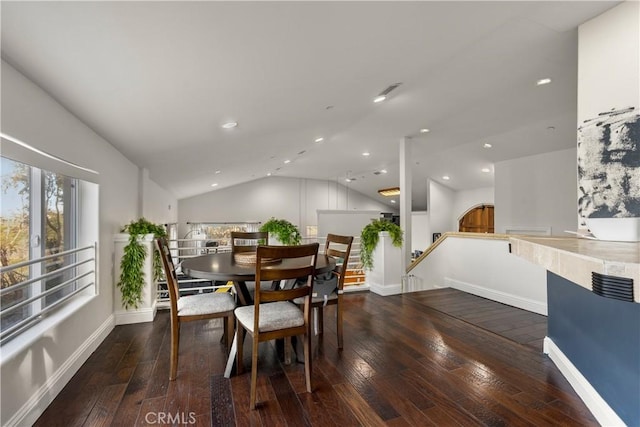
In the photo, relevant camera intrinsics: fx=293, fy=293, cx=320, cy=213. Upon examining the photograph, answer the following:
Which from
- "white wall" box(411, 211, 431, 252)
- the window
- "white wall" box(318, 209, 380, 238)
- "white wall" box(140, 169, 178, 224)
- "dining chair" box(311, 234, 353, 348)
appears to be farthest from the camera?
"white wall" box(411, 211, 431, 252)

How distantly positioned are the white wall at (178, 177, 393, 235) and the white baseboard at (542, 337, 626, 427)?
9.19 metres

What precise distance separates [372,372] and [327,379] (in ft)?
1.16

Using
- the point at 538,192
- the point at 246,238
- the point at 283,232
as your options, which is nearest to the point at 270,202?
the point at 283,232

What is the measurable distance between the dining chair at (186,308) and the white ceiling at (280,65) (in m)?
1.13

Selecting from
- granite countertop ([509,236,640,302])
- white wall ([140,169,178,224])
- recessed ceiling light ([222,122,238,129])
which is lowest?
granite countertop ([509,236,640,302])

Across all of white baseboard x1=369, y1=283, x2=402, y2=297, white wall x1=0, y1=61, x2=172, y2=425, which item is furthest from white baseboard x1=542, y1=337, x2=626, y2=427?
white wall x1=0, y1=61, x2=172, y2=425

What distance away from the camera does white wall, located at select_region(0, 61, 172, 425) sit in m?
1.55

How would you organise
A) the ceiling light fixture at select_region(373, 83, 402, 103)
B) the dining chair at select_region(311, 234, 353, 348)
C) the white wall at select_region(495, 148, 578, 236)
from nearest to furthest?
the dining chair at select_region(311, 234, 353, 348), the ceiling light fixture at select_region(373, 83, 402, 103), the white wall at select_region(495, 148, 578, 236)

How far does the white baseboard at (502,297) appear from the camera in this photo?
141 inches

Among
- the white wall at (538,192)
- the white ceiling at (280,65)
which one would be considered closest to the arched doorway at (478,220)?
the white wall at (538,192)

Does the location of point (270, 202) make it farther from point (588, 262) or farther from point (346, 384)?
point (588, 262)

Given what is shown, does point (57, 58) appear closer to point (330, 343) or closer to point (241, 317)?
point (241, 317)

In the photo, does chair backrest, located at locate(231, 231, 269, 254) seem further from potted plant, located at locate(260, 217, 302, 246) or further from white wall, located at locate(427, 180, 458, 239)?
white wall, located at locate(427, 180, 458, 239)

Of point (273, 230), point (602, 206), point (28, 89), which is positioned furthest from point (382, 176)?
point (28, 89)
